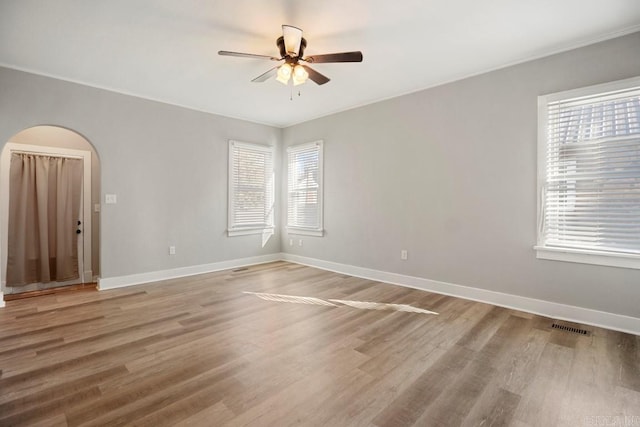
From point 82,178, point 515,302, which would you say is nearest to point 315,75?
point 515,302

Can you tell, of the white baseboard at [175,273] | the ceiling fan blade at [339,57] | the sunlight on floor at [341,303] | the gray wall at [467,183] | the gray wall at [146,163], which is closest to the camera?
the ceiling fan blade at [339,57]

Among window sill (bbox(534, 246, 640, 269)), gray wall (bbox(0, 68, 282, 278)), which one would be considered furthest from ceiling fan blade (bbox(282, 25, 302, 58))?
window sill (bbox(534, 246, 640, 269))

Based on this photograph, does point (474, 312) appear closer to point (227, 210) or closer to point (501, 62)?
point (501, 62)

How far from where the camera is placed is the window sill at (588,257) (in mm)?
2695

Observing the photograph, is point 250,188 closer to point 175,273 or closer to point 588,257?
point 175,273

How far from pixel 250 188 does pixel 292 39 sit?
11.6 feet

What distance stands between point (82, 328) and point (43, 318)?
0.66 metres

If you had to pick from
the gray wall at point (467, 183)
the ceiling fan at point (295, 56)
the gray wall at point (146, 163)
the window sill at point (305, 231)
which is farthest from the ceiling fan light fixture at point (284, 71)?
the window sill at point (305, 231)

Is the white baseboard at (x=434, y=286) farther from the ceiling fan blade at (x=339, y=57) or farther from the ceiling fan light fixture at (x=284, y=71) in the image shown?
the ceiling fan light fixture at (x=284, y=71)

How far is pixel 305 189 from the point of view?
18.8 ft

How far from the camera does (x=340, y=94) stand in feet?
14.1

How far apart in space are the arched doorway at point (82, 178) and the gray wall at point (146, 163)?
447 mm

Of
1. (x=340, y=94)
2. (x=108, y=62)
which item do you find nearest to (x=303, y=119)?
(x=340, y=94)

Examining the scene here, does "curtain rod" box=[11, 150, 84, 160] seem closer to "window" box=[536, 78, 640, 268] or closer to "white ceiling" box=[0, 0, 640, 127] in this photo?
"white ceiling" box=[0, 0, 640, 127]
